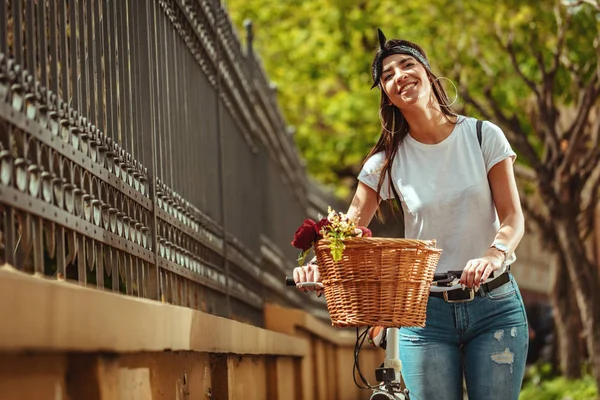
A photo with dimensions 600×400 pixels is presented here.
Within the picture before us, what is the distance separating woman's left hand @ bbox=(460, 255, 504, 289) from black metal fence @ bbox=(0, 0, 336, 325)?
123 cm

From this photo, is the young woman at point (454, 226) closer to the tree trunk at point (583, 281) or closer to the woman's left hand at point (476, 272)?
the woman's left hand at point (476, 272)

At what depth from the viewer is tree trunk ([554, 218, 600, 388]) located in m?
14.1

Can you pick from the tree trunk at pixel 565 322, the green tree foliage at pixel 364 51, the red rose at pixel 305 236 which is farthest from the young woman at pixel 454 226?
the tree trunk at pixel 565 322

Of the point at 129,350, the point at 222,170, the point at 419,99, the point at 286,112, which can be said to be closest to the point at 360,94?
the point at 286,112

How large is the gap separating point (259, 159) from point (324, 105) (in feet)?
47.1

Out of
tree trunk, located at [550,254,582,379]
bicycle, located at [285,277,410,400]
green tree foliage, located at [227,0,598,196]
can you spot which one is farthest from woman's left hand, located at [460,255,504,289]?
tree trunk, located at [550,254,582,379]

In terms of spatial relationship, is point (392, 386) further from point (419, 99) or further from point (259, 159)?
point (259, 159)

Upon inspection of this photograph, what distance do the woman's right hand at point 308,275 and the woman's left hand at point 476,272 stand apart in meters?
0.61

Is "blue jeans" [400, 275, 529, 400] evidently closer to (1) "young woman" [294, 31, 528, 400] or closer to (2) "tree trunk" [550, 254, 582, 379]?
(1) "young woman" [294, 31, 528, 400]

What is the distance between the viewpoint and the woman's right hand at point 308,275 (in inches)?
195

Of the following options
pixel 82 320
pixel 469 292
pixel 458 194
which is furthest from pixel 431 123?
pixel 82 320

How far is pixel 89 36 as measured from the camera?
447 cm

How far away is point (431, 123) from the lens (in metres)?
5.20

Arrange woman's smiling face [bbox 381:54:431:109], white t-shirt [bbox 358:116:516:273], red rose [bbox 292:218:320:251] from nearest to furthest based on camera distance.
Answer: red rose [bbox 292:218:320:251]
white t-shirt [bbox 358:116:516:273]
woman's smiling face [bbox 381:54:431:109]
